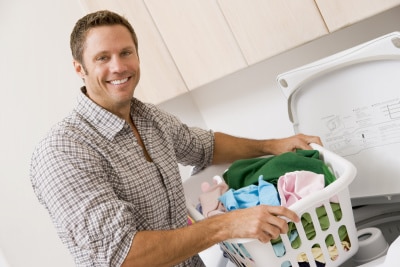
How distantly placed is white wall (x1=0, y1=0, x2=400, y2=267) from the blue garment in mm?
847

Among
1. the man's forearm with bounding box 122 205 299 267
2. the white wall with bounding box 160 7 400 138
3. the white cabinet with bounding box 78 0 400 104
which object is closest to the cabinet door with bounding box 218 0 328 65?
the white cabinet with bounding box 78 0 400 104

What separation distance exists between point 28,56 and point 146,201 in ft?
4.21

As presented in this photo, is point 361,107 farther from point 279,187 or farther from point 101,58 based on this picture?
point 101,58

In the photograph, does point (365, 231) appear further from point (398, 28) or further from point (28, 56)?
point (28, 56)

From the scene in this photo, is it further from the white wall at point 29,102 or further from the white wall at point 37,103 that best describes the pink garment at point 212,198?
the white wall at point 29,102

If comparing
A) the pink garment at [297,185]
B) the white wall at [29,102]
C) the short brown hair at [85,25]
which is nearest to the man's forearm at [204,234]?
the pink garment at [297,185]

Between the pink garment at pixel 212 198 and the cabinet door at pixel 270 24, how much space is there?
1.63 feet

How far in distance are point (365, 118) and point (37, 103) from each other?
1483 millimetres

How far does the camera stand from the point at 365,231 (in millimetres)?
1413

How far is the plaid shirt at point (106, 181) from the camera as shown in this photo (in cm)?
116

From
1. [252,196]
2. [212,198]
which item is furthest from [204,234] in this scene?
[212,198]

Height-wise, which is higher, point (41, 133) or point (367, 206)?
point (41, 133)

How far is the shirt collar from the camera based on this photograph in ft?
4.49

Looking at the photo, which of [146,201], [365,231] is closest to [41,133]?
[146,201]
